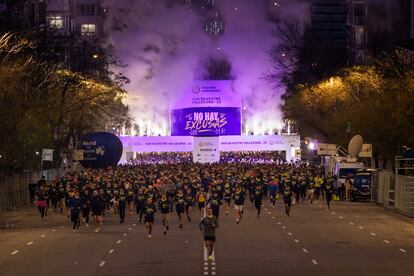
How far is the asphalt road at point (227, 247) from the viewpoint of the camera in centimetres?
2488

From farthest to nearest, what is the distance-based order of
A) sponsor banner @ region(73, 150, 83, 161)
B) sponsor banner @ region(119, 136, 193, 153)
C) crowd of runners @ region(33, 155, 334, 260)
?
sponsor banner @ region(119, 136, 193, 153), sponsor banner @ region(73, 150, 83, 161), crowd of runners @ region(33, 155, 334, 260)

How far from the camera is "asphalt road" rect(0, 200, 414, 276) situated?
81.6 ft

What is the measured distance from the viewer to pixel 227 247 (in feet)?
98.0

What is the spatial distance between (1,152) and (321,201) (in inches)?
719

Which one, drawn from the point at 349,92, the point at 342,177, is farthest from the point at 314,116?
the point at 342,177

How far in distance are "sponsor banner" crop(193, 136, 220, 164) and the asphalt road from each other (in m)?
46.3

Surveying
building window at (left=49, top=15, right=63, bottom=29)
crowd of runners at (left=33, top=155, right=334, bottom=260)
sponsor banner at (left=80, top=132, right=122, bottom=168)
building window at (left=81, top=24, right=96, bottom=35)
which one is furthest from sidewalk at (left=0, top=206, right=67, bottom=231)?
building window at (left=81, top=24, right=96, bottom=35)

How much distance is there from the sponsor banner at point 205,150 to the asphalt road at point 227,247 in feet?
152

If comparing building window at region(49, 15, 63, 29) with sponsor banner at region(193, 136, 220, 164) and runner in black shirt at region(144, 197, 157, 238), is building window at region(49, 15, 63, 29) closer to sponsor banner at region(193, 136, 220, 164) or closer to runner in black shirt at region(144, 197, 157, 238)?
sponsor banner at region(193, 136, 220, 164)

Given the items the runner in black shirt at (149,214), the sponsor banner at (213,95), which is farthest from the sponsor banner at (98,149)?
the runner in black shirt at (149,214)

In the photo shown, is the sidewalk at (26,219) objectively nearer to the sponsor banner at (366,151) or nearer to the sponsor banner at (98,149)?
the sponsor banner at (366,151)

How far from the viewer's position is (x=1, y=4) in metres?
73.9

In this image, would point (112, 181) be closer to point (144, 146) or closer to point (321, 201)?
point (321, 201)

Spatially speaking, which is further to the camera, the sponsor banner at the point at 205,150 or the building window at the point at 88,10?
the building window at the point at 88,10
